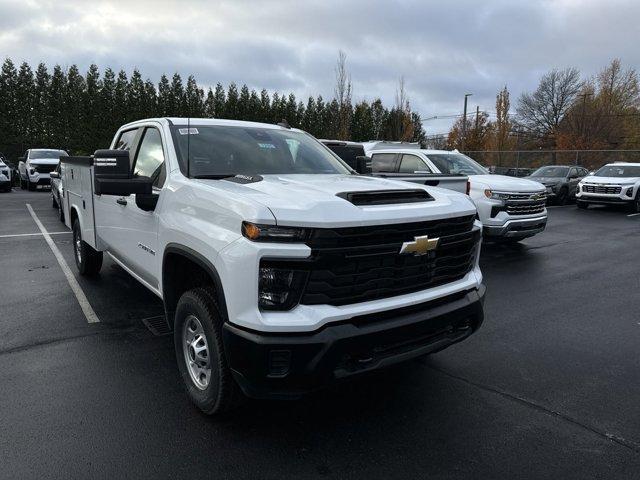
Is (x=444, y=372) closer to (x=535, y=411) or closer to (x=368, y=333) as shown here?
(x=535, y=411)

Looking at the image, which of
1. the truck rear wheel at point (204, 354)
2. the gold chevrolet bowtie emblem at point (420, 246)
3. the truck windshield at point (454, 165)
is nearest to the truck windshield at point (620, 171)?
the truck windshield at point (454, 165)

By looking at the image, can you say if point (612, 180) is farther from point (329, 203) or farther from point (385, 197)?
point (329, 203)

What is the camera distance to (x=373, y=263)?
2.79 meters

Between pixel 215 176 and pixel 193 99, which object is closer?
pixel 215 176

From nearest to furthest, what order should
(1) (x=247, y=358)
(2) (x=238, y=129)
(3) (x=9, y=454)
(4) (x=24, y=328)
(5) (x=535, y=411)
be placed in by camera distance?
1. (1) (x=247, y=358)
2. (3) (x=9, y=454)
3. (5) (x=535, y=411)
4. (2) (x=238, y=129)
5. (4) (x=24, y=328)

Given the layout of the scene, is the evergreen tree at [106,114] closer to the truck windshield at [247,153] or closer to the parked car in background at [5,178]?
the parked car in background at [5,178]

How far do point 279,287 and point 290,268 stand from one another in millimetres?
121

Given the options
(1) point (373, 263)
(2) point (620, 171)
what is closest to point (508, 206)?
(1) point (373, 263)

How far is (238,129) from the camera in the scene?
14.6ft

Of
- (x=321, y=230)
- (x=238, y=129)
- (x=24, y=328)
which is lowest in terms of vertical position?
(x=24, y=328)

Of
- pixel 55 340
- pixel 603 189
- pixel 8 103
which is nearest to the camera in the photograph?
pixel 55 340

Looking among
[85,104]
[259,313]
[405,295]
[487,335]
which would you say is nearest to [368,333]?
[405,295]

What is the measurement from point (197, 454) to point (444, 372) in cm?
202

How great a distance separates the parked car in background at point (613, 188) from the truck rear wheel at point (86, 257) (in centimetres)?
1535
